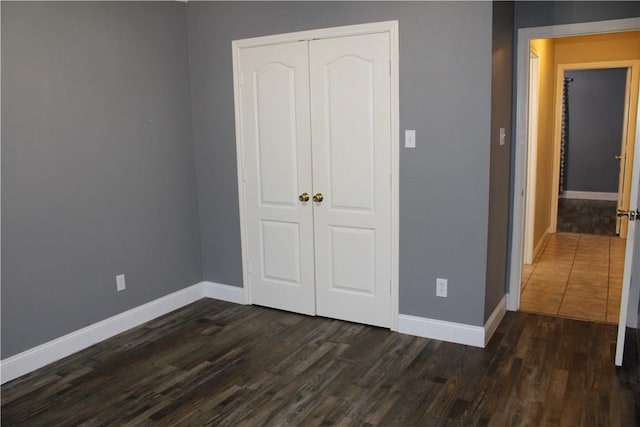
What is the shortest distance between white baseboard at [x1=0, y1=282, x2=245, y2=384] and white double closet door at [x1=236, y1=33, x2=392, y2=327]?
47 centimetres

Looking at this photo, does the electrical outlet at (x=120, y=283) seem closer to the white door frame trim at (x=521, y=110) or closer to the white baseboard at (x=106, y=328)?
the white baseboard at (x=106, y=328)

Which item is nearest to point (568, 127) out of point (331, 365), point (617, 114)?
point (617, 114)

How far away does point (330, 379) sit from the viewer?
2.97m

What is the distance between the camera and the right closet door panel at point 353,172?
340 centimetres

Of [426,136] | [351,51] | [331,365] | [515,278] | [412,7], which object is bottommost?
[331,365]

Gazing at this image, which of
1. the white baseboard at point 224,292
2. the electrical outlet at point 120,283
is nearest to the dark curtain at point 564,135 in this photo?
the white baseboard at point 224,292

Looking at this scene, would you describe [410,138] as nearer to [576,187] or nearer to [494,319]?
[494,319]

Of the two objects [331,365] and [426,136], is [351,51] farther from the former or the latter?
[331,365]

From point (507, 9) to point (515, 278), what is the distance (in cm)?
193

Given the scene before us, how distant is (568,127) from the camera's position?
9.36 m

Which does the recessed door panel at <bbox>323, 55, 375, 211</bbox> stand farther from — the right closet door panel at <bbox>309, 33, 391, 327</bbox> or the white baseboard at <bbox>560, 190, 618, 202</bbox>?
the white baseboard at <bbox>560, 190, 618, 202</bbox>

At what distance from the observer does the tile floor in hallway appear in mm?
3988

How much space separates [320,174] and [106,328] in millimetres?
1843

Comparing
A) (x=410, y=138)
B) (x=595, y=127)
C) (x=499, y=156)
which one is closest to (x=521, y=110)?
(x=499, y=156)
